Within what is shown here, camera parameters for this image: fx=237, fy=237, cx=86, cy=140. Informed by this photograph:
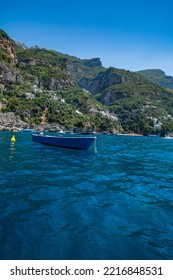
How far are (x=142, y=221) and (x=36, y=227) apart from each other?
389 centimetres

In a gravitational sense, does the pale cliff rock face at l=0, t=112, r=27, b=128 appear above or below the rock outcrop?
below

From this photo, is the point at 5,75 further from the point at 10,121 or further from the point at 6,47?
the point at 10,121

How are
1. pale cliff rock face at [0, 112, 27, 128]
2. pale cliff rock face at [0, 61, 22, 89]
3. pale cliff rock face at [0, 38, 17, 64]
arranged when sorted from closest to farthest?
pale cliff rock face at [0, 112, 27, 128] < pale cliff rock face at [0, 61, 22, 89] < pale cliff rock face at [0, 38, 17, 64]

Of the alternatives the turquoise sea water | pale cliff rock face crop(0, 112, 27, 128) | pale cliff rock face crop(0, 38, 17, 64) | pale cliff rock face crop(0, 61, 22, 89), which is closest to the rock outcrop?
pale cliff rock face crop(0, 38, 17, 64)

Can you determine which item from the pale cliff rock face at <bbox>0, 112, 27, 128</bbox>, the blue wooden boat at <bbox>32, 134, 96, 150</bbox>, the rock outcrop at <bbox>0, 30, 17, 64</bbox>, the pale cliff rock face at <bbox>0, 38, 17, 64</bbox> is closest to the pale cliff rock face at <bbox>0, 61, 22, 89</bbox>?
the rock outcrop at <bbox>0, 30, 17, 64</bbox>

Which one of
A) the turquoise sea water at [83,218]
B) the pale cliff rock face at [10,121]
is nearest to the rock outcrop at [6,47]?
the pale cliff rock face at [10,121]

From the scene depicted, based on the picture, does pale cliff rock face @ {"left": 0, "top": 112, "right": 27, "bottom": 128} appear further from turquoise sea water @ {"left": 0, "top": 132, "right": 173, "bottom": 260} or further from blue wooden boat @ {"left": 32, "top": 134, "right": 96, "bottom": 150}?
turquoise sea water @ {"left": 0, "top": 132, "right": 173, "bottom": 260}

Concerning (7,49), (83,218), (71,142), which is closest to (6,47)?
(7,49)

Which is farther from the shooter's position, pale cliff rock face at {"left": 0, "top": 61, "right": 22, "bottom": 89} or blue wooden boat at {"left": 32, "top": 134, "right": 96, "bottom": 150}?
pale cliff rock face at {"left": 0, "top": 61, "right": 22, "bottom": 89}

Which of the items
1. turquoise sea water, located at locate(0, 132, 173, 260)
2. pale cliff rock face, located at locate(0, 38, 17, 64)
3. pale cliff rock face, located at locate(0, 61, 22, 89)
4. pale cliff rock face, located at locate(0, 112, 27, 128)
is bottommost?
turquoise sea water, located at locate(0, 132, 173, 260)

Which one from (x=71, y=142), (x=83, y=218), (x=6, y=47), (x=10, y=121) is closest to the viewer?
(x=83, y=218)

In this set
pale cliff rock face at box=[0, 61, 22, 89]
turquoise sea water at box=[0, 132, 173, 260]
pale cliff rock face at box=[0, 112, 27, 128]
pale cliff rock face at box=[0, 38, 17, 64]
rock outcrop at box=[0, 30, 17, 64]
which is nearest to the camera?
turquoise sea water at box=[0, 132, 173, 260]
